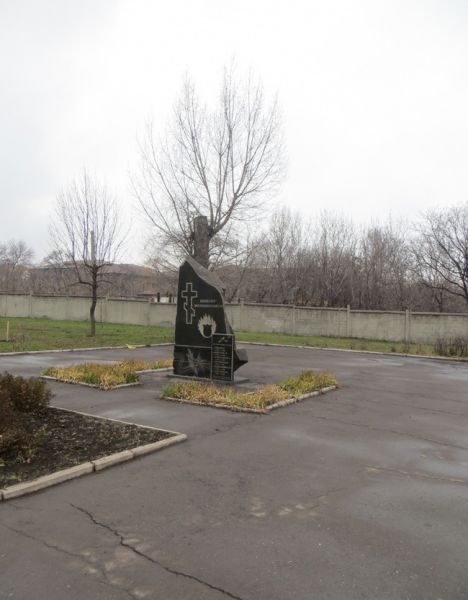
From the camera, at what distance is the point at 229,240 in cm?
2981

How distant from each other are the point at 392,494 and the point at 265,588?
84.2 inches

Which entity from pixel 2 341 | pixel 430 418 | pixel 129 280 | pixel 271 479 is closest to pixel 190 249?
pixel 2 341

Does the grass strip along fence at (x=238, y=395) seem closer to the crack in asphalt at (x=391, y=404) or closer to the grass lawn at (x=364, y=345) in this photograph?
the crack in asphalt at (x=391, y=404)

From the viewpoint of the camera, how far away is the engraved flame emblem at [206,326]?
10.9 metres

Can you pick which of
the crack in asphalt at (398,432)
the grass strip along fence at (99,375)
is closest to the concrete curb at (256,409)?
the crack in asphalt at (398,432)

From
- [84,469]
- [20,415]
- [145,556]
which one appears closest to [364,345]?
[20,415]

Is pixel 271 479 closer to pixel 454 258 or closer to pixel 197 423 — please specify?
pixel 197 423

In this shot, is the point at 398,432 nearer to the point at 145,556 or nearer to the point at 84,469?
the point at 84,469

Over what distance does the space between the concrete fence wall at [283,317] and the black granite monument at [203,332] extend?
1724cm

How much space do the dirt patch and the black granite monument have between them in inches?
154

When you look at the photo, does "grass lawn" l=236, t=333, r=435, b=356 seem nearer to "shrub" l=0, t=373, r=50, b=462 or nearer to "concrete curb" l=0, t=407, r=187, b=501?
"concrete curb" l=0, t=407, r=187, b=501

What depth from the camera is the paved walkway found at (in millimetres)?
3133

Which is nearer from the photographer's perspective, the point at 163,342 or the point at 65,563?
the point at 65,563

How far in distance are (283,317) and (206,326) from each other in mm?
19299
